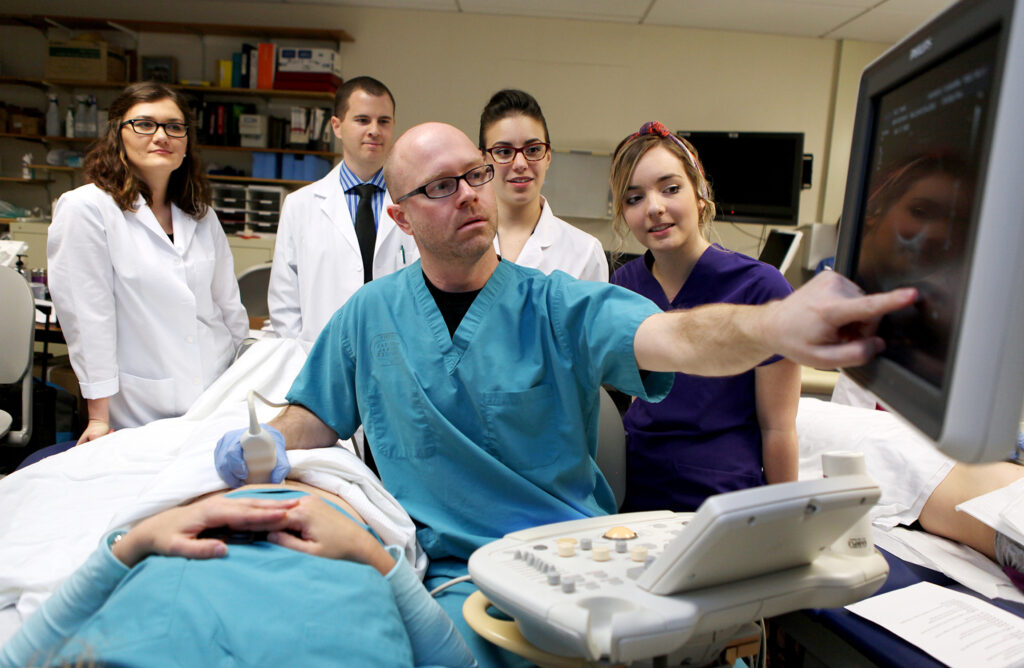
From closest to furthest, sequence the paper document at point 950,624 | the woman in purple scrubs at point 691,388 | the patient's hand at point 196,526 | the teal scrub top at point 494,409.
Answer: the patient's hand at point 196,526 → the paper document at point 950,624 → the teal scrub top at point 494,409 → the woman in purple scrubs at point 691,388

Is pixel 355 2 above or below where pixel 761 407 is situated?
above

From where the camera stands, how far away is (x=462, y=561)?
120 cm

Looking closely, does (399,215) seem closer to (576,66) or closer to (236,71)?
(576,66)

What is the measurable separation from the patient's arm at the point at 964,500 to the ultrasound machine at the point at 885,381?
72 cm

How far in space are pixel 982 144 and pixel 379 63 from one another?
510cm

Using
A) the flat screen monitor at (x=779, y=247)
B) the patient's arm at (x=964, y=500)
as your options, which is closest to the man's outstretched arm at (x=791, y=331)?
the patient's arm at (x=964, y=500)

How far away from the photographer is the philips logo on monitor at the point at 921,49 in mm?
611

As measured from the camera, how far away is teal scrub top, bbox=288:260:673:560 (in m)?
1.19

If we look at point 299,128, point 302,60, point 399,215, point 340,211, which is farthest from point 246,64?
point 399,215

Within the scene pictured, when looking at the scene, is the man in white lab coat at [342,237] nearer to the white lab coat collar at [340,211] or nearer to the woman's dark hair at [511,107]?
the white lab coat collar at [340,211]

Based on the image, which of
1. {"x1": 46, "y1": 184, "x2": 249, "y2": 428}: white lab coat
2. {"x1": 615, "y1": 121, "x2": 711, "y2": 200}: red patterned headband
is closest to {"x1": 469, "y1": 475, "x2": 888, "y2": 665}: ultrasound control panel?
{"x1": 615, "y1": 121, "x2": 711, "y2": 200}: red patterned headband

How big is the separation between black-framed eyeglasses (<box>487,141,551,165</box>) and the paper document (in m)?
1.35

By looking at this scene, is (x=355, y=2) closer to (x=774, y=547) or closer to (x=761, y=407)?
(x=761, y=407)

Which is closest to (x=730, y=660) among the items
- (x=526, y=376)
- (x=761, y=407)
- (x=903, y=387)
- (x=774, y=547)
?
(x=774, y=547)
